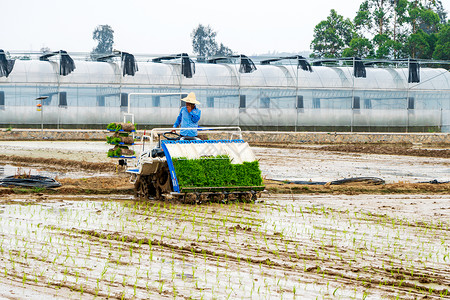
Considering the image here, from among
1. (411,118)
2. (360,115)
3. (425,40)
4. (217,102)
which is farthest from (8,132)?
(425,40)

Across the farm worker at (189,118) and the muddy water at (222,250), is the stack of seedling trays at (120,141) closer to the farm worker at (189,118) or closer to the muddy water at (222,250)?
the farm worker at (189,118)

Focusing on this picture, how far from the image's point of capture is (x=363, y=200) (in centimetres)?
1380

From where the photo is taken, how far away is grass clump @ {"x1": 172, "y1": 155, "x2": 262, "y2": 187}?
486 inches

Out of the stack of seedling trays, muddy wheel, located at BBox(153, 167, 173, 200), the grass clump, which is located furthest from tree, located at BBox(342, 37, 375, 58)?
muddy wheel, located at BBox(153, 167, 173, 200)

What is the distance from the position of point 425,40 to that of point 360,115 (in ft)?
72.1

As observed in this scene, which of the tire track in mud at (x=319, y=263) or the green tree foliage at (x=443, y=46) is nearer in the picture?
the tire track in mud at (x=319, y=263)

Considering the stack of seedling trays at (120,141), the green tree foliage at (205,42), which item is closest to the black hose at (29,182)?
the stack of seedling trays at (120,141)

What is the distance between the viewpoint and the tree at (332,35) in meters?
65.1

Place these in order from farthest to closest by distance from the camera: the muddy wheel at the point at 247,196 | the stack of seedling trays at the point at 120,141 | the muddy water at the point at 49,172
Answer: the stack of seedling trays at the point at 120,141 → the muddy water at the point at 49,172 → the muddy wheel at the point at 247,196

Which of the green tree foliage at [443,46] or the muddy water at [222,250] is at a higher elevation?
the green tree foliage at [443,46]

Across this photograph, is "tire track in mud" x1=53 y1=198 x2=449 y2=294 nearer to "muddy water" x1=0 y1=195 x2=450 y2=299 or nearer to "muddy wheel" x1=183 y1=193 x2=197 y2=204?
"muddy water" x1=0 y1=195 x2=450 y2=299

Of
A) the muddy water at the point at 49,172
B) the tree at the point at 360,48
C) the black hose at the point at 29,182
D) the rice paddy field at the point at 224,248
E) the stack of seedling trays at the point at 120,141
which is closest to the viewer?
the rice paddy field at the point at 224,248

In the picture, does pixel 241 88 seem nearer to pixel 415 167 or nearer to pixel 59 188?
pixel 415 167

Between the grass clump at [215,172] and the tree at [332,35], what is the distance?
177ft
